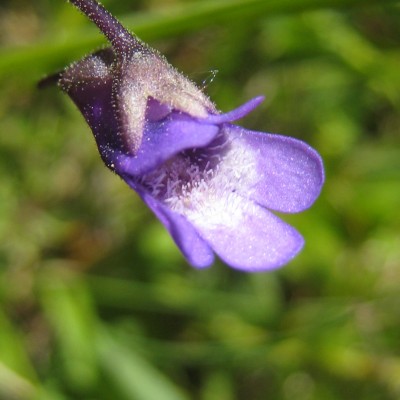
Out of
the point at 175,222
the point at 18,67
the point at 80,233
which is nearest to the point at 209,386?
the point at 80,233

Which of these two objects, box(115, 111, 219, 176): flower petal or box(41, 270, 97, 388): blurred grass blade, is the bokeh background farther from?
box(115, 111, 219, 176): flower petal

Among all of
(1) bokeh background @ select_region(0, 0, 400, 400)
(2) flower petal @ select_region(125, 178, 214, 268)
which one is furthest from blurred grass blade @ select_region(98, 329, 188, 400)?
(2) flower petal @ select_region(125, 178, 214, 268)

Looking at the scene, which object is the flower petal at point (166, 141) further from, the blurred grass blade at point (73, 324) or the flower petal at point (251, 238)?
the blurred grass blade at point (73, 324)

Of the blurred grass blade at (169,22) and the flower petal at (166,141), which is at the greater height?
the blurred grass blade at (169,22)

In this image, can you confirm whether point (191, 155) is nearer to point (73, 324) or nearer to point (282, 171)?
point (282, 171)

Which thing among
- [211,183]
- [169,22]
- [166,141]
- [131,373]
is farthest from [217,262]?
[166,141]

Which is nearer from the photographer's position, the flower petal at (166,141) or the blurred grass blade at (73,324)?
the flower petal at (166,141)

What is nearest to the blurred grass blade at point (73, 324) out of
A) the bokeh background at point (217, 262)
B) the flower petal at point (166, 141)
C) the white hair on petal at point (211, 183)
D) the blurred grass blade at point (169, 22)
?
the bokeh background at point (217, 262)
